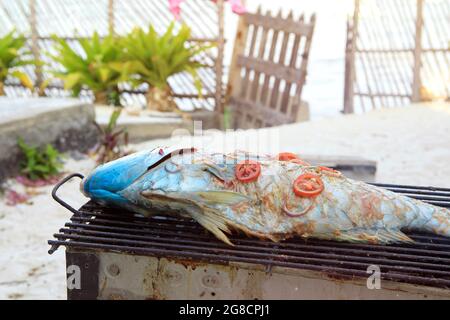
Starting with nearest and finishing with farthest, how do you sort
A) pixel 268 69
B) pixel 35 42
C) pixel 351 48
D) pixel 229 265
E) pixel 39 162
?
pixel 229 265 < pixel 39 162 < pixel 268 69 < pixel 351 48 < pixel 35 42

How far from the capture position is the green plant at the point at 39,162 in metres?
5.89

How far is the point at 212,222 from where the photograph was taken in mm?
2660

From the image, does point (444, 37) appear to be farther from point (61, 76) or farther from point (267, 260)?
point (267, 260)

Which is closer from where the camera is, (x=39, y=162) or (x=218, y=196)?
(x=218, y=196)

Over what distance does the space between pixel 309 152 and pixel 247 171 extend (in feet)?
12.4

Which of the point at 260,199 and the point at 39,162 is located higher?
the point at 260,199

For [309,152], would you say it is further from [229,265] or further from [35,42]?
[35,42]

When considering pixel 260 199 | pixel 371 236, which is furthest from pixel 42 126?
pixel 371 236

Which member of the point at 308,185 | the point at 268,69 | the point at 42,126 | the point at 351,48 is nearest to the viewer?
the point at 308,185

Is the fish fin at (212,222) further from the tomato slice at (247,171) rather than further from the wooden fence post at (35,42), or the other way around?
the wooden fence post at (35,42)

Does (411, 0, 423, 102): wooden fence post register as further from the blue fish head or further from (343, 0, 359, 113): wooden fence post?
the blue fish head

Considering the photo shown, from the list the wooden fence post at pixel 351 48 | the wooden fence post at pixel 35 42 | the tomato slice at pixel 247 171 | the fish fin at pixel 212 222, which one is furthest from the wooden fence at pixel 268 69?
the fish fin at pixel 212 222

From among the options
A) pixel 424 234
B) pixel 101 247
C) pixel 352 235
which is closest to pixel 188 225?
pixel 101 247

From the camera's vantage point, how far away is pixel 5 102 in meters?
6.88
